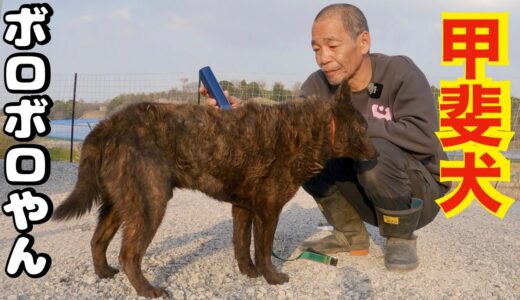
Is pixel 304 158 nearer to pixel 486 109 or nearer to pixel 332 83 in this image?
pixel 332 83

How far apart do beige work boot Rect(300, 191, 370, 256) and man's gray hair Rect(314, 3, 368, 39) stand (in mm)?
1396

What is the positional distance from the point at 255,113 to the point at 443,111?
2491 mm

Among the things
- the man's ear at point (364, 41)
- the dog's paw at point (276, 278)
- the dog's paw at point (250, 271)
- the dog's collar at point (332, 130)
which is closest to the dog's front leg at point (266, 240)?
the dog's paw at point (276, 278)

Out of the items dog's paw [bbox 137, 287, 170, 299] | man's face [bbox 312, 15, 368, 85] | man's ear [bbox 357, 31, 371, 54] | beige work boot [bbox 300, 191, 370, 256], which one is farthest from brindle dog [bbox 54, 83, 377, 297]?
beige work boot [bbox 300, 191, 370, 256]

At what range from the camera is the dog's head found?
378 centimetres

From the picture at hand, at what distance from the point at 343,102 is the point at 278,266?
139 cm

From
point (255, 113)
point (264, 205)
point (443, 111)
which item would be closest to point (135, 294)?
point (264, 205)

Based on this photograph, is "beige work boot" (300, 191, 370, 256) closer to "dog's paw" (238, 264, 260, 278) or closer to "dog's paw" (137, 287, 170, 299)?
"dog's paw" (238, 264, 260, 278)

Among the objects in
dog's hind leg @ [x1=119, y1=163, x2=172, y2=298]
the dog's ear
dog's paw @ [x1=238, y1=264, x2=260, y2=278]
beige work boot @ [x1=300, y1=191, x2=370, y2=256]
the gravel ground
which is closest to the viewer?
dog's hind leg @ [x1=119, y1=163, x2=172, y2=298]

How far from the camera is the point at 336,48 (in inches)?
155

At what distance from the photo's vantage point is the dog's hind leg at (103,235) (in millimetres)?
3566

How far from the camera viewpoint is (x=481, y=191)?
214 inches

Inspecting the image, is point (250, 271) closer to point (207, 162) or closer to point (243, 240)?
point (243, 240)

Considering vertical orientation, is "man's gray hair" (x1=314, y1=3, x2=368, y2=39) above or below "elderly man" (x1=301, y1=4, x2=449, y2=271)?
above
